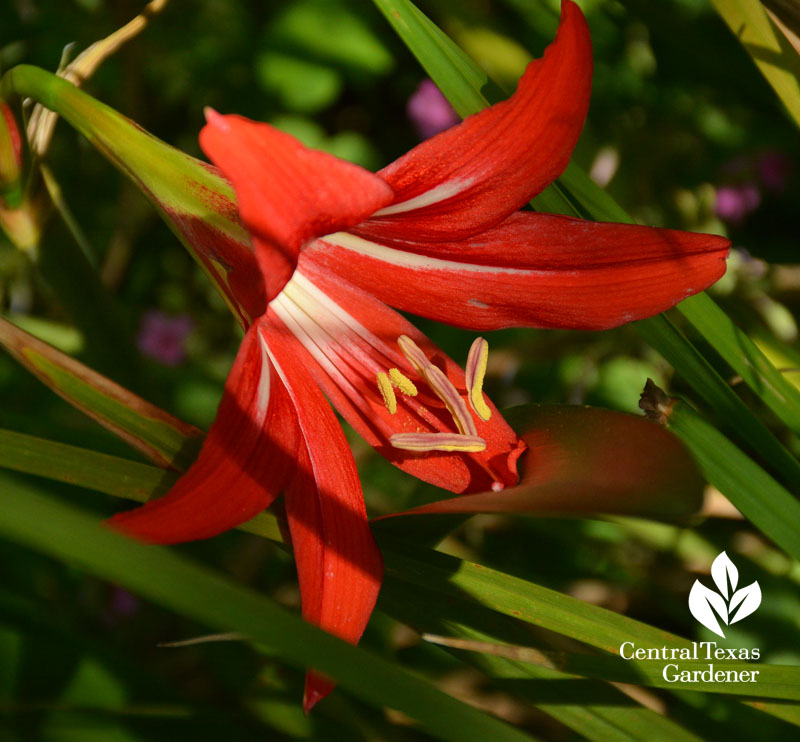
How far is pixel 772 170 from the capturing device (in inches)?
70.6

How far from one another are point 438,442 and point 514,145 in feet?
1.00

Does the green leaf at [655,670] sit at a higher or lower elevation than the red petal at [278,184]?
lower

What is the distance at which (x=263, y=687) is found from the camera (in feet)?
4.15

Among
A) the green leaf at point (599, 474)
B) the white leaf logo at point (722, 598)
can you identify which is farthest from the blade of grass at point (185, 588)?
the white leaf logo at point (722, 598)

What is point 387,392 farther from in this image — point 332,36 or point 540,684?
point 332,36

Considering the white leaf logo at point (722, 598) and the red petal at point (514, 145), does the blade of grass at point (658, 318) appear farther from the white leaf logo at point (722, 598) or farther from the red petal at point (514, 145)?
the white leaf logo at point (722, 598)

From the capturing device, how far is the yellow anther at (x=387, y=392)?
85 centimetres

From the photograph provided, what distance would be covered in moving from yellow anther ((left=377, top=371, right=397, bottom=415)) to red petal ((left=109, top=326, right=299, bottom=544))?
0.38 ft

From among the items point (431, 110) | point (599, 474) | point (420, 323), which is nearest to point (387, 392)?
point (599, 474)

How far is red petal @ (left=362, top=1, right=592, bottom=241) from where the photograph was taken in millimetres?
688

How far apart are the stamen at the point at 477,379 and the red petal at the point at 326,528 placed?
0.15 meters

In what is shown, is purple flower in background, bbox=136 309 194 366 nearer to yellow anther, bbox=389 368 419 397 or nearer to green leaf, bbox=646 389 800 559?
yellow anther, bbox=389 368 419 397

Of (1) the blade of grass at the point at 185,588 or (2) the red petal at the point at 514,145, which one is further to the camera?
(2) the red petal at the point at 514,145

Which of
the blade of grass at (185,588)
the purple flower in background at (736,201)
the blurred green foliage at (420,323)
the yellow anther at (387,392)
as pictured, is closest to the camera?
the blade of grass at (185,588)
